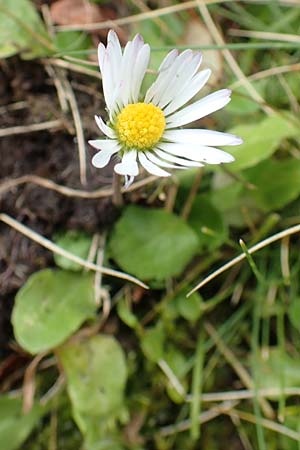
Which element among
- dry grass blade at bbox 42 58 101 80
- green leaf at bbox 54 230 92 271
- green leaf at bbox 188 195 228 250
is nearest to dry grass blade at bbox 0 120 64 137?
dry grass blade at bbox 42 58 101 80

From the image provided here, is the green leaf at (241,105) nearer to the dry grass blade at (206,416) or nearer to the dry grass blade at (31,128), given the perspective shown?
the dry grass blade at (31,128)

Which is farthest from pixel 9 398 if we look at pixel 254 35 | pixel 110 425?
pixel 254 35

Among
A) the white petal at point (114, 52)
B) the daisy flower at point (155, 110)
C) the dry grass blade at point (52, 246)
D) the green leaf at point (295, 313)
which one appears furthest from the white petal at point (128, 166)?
the green leaf at point (295, 313)

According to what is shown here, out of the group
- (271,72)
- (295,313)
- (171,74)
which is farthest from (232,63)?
(295,313)

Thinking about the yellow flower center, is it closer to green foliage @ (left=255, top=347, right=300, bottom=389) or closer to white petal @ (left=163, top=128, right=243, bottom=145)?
white petal @ (left=163, top=128, right=243, bottom=145)

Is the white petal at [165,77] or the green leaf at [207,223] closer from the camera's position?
the white petal at [165,77]

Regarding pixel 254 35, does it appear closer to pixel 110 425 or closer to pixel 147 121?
pixel 147 121

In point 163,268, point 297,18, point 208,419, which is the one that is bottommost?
point 208,419

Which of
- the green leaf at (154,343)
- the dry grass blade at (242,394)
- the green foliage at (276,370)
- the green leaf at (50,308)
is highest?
the green leaf at (50,308)
